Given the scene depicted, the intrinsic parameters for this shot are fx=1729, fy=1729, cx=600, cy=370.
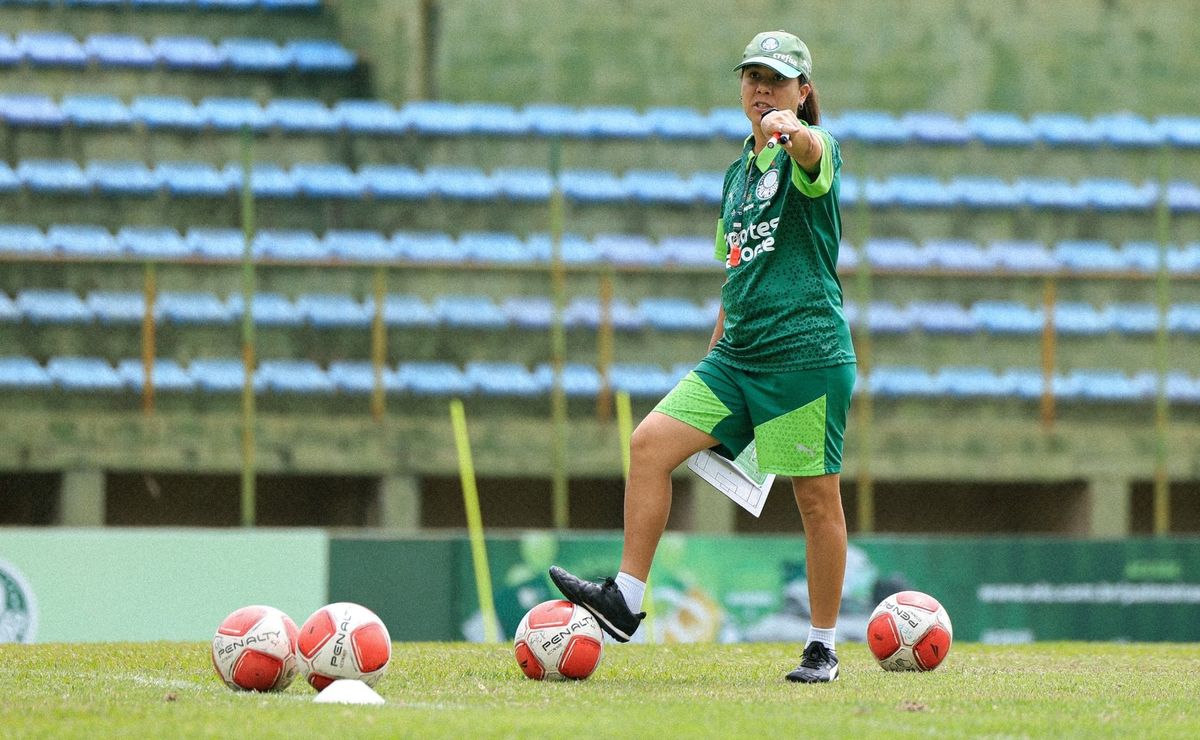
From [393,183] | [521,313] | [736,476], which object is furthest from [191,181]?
[736,476]

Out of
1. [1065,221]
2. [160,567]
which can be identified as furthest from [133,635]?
[1065,221]

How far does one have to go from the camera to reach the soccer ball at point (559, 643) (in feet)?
17.2

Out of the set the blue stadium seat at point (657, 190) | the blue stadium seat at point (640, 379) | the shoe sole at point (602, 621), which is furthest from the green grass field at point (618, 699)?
the blue stadium seat at point (657, 190)

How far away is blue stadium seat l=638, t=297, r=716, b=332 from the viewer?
47.8ft

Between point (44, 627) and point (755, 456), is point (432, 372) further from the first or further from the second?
point (755, 456)

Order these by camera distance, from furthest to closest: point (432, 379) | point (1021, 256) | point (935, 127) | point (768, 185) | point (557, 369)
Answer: point (935, 127) < point (1021, 256) < point (432, 379) < point (557, 369) < point (768, 185)

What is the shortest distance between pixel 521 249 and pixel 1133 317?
5.44 metres

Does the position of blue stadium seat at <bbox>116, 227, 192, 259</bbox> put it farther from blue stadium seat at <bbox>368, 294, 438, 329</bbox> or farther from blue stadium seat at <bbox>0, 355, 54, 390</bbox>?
blue stadium seat at <bbox>368, 294, 438, 329</bbox>

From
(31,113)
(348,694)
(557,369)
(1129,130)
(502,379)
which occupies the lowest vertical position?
(348,694)

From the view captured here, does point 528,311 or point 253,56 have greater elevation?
point 253,56

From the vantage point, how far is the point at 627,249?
1529cm

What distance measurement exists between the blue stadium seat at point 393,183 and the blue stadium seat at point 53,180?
A: 7.78 feet

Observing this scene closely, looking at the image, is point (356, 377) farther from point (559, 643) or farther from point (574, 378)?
point (559, 643)

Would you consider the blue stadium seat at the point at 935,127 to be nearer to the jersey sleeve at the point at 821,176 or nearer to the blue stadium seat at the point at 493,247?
the blue stadium seat at the point at 493,247
